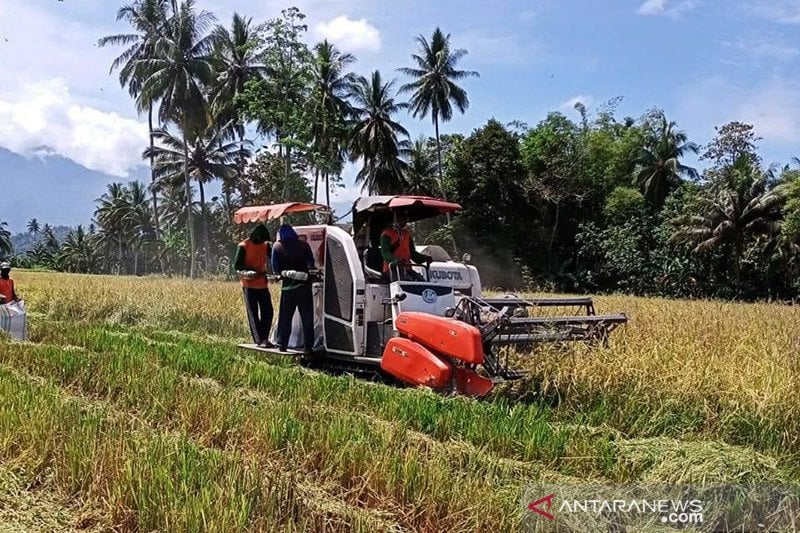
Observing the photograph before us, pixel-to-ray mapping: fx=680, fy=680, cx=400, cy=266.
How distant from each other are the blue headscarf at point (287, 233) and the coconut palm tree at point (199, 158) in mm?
35343

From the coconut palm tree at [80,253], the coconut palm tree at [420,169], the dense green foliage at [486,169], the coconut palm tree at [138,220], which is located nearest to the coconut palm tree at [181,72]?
the dense green foliage at [486,169]

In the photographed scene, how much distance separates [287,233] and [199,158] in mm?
37255

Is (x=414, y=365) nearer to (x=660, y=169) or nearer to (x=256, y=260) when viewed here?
(x=256, y=260)

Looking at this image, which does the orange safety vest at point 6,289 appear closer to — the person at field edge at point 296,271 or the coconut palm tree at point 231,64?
the person at field edge at point 296,271

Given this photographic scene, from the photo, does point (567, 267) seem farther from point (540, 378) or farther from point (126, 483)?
point (126, 483)

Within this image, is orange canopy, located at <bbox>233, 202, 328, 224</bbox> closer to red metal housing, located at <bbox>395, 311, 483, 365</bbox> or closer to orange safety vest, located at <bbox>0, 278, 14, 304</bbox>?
red metal housing, located at <bbox>395, 311, 483, 365</bbox>

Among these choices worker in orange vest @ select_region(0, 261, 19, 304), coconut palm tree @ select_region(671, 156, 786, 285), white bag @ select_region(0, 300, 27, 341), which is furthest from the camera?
coconut palm tree @ select_region(671, 156, 786, 285)

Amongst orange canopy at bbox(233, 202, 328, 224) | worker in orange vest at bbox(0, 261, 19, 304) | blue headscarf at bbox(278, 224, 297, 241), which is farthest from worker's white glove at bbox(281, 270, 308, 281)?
worker in orange vest at bbox(0, 261, 19, 304)

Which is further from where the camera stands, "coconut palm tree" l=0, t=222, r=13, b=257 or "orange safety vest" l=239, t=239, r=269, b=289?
"coconut palm tree" l=0, t=222, r=13, b=257

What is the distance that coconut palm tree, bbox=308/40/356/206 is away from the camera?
112 ft

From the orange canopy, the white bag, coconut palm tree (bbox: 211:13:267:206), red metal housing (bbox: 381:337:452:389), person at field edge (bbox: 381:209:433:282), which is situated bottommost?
red metal housing (bbox: 381:337:452:389)

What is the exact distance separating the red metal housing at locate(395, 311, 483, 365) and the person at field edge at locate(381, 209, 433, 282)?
0.97 meters

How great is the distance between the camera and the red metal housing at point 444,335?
577 centimetres

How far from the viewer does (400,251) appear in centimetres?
771
